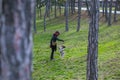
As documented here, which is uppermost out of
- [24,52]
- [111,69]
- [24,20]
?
[24,20]

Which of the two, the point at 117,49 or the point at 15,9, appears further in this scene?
the point at 117,49

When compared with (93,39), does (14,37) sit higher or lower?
higher

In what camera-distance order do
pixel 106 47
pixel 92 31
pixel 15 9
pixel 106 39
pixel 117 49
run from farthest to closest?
pixel 106 39 → pixel 106 47 → pixel 117 49 → pixel 92 31 → pixel 15 9

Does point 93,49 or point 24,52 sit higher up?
point 24,52

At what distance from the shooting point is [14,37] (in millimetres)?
3203

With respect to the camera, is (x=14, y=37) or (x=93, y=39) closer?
(x=14, y=37)

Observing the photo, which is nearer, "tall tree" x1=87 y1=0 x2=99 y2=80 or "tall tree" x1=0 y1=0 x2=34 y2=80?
"tall tree" x1=0 y1=0 x2=34 y2=80

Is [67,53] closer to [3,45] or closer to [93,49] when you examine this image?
[93,49]

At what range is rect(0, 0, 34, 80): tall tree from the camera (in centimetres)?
318

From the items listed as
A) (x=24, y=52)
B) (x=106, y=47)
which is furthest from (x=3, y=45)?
(x=106, y=47)

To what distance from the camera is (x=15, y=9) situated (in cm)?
317

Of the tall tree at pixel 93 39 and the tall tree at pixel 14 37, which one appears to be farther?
the tall tree at pixel 93 39

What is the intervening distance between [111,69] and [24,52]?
13.4 meters

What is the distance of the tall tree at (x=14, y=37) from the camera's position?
3180 mm
